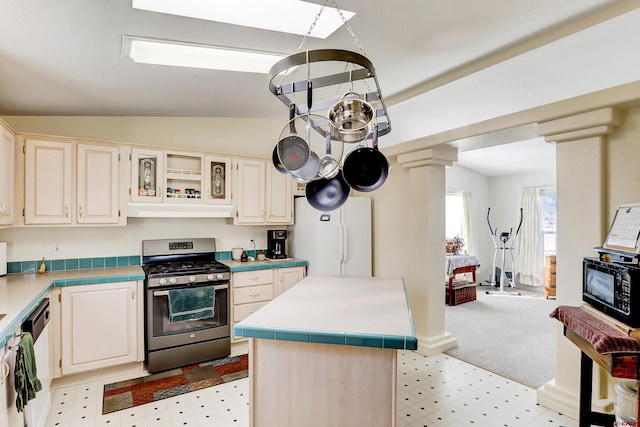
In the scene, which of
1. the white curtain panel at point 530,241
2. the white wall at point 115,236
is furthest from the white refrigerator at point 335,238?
the white curtain panel at point 530,241

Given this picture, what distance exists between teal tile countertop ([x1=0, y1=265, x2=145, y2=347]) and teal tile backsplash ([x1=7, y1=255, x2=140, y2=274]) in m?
0.08

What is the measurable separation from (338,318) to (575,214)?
6.30 ft

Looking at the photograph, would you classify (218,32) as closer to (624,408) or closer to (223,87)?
(223,87)

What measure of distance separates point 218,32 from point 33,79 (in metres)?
1.48

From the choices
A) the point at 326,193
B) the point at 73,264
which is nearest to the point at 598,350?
the point at 326,193

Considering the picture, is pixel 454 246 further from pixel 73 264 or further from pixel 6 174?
pixel 6 174

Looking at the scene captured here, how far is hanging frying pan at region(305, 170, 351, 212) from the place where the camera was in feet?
8.17

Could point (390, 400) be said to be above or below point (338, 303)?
below

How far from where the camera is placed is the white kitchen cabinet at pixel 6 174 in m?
2.45

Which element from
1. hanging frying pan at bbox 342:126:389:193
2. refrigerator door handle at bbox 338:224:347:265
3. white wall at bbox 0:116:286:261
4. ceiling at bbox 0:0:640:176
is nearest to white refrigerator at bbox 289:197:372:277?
refrigerator door handle at bbox 338:224:347:265

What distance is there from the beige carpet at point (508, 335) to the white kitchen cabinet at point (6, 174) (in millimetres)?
4200

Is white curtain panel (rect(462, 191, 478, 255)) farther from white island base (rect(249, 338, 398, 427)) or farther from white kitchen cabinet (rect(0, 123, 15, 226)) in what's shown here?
white kitchen cabinet (rect(0, 123, 15, 226))

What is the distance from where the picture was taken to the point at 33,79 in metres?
2.38

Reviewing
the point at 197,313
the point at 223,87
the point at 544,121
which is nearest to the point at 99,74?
the point at 223,87
